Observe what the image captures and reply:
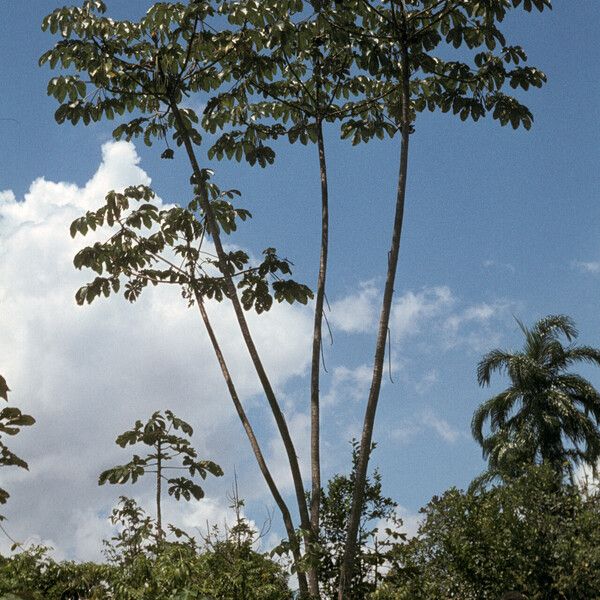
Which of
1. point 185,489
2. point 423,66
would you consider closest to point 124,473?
point 185,489

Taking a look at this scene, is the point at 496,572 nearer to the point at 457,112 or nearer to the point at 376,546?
the point at 376,546

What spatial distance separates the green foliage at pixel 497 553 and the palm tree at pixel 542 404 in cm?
1477

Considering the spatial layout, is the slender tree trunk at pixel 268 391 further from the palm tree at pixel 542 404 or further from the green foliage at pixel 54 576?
A: the palm tree at pixel 542 404

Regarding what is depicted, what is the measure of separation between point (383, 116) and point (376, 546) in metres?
4.80

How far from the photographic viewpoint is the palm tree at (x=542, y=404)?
23.8 m

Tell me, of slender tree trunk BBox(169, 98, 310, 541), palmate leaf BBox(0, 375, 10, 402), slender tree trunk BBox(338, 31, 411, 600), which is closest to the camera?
palmate leaf BBox(0, 375, 10, 402)

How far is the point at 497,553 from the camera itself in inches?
306

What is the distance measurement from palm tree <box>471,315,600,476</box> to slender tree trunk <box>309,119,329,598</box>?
15646mm

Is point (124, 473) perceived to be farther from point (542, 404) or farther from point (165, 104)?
point (542, 404)

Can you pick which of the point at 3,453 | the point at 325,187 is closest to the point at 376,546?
the point at 325,187

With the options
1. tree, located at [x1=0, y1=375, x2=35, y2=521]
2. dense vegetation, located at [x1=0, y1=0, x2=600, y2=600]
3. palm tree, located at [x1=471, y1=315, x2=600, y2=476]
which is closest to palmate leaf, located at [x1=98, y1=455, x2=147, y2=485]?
dense vegetation, located at [x1=0, y1=0, x2=600, y2=600]

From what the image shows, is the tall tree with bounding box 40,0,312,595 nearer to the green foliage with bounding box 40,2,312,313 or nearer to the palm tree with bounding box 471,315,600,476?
the green foliage with bounding box 40,2,312,313

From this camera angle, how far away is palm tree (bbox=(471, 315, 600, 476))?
23.8m

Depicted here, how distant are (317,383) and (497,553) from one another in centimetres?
225
